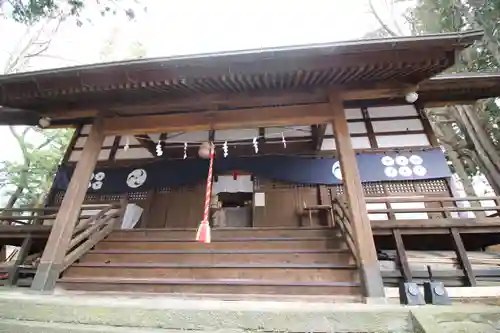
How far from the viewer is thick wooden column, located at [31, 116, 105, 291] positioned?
3.64m

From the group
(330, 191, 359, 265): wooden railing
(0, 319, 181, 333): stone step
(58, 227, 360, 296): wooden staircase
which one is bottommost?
(0, 319, 181, 333): stone step

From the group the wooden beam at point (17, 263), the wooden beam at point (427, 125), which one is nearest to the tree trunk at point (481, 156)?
the wooden beam at point (427, 125)

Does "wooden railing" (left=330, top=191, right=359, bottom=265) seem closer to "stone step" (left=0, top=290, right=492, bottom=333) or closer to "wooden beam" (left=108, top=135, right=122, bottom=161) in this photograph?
"stone step" (left=0, top=290, right=492, bottom=333)

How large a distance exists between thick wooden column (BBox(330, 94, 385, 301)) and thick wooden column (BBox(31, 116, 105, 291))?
3.90m

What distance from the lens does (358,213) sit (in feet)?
11.7

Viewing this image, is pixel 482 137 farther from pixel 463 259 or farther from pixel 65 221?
pixel 65 221

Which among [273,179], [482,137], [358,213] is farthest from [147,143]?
[482,137]

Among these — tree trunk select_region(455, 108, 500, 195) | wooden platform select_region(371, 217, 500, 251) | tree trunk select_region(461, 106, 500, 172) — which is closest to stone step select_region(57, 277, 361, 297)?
wooden platform select_region(371, 217, 500, 251)

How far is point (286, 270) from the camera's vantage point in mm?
3908

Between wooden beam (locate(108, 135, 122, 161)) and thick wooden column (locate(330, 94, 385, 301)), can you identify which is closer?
thick wooden column (locate(330, 94, 385, 301))

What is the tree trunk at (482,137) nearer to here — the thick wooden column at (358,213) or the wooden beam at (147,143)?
the thick wooden column at (358,213)

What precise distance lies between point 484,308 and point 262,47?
136 inches

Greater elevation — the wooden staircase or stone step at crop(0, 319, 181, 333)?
the wooden staircase

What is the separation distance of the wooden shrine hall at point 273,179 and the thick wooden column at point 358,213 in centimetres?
2
